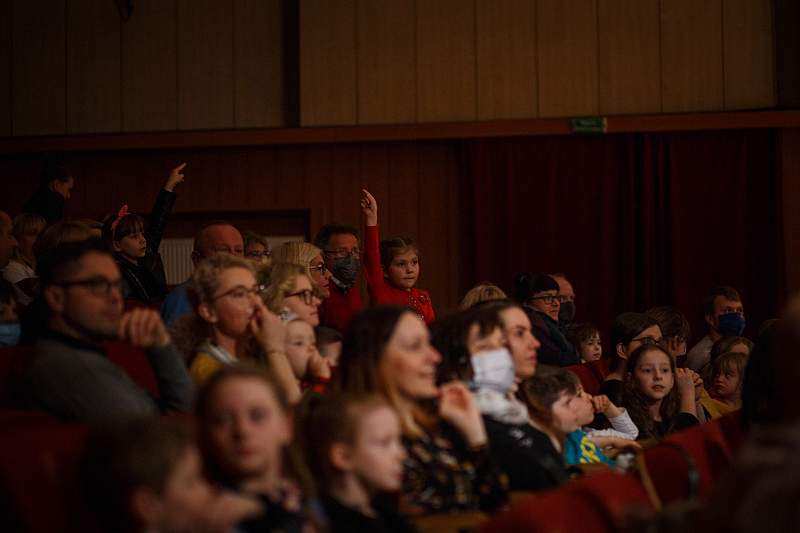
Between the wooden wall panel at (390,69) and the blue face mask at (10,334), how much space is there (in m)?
5.52

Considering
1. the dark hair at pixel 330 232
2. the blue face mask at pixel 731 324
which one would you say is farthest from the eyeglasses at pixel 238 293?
the blue face mask at pixel 731 324

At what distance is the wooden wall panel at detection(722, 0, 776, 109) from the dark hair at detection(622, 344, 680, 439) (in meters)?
4.33

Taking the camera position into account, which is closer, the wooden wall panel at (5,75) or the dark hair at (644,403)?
the dark hair at (644,403)

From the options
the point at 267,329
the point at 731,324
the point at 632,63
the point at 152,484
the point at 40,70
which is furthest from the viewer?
the point at 40,70

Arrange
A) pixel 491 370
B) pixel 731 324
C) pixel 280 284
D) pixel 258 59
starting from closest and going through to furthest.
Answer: pixel 491 370, pixel 280 284, pixel 731 324, pixel 258 59

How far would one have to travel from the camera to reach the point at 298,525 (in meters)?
2.11

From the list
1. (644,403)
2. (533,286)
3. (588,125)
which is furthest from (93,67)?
(644,403)

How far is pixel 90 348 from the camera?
2.77 meters

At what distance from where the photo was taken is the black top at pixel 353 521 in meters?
2.28

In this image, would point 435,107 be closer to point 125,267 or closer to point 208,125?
point 208,125

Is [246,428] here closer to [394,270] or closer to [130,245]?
[130,245]

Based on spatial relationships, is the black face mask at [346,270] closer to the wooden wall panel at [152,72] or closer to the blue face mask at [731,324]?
the blue face mask at [731,324]

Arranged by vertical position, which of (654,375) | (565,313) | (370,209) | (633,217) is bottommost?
(654,375)

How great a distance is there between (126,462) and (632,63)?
24.4ft
